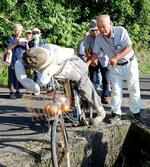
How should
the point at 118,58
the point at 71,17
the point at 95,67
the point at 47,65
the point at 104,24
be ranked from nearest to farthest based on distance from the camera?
the point at 47,65
the point at 104,24
the point at 118,58
the point at 95,67
the point at 71,17

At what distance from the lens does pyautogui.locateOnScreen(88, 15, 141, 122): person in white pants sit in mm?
7484

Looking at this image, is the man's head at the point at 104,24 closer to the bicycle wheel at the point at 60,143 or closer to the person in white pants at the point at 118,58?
the person in white pants at the point at 118,58

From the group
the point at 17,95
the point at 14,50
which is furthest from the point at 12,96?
the point at 14,50

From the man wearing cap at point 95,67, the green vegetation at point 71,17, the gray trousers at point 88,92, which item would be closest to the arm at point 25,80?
the gray trousers at point 88,92

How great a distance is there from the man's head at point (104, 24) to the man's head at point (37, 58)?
1483 mm

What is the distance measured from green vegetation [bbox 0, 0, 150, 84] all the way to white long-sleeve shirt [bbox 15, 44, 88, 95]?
704 centimetres

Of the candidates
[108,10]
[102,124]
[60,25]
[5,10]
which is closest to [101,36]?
[102,124]

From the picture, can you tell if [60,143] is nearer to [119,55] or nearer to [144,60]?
[119,55]

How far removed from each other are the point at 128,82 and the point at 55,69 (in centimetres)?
215

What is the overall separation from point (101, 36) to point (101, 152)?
1868 millimetres

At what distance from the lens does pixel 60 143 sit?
6.19m

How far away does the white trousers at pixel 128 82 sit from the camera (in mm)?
7887

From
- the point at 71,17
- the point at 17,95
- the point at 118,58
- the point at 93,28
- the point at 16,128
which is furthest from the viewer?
the point at 71,17

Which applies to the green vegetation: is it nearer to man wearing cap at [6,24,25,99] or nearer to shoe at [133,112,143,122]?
man wearing cap at [6,24,25,99]
